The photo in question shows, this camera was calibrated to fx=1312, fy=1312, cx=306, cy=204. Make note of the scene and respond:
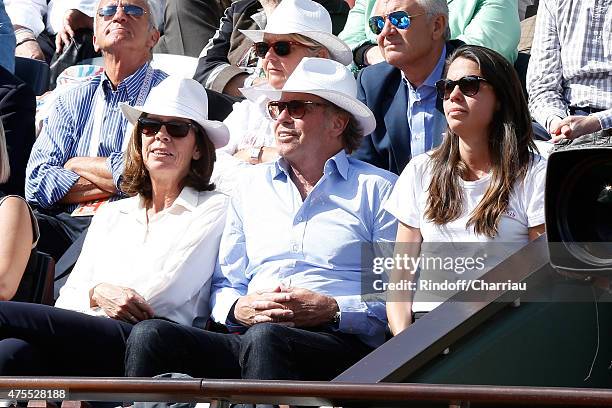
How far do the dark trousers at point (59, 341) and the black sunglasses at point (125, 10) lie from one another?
7.80ft

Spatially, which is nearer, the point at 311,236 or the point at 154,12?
the point at 311,236

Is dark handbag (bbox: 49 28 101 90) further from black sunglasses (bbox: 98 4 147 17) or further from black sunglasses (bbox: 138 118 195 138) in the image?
black sunglasses (bbox: 138 118 195 138)

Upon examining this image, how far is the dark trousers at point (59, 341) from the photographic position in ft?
15.8

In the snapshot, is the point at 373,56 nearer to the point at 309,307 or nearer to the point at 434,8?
the point at 434,8

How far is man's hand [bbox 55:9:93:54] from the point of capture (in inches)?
341

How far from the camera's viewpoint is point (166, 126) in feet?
18.5

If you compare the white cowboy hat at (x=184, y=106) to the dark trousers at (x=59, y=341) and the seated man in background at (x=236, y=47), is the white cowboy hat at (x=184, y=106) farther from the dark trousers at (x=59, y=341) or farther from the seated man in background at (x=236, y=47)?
the seated man in background at (x=236, y=47)

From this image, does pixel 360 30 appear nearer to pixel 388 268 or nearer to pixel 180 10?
pixel 180 10

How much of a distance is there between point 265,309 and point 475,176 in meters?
0.93

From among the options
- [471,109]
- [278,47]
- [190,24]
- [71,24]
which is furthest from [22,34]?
[471,109]

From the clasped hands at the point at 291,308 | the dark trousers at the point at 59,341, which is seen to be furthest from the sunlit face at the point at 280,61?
the dark trousers at the point at 59,341

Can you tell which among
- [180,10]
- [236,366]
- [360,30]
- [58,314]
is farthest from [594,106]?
[180,10]

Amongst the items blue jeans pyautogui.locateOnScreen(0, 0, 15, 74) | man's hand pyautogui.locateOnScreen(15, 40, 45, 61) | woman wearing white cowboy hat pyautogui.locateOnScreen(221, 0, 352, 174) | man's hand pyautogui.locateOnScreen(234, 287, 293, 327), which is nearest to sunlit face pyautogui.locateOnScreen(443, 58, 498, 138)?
man's hand pyautogui.locateOnScreen(234, 287, 293, 327)

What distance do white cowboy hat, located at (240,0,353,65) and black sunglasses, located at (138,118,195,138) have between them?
840 mm
